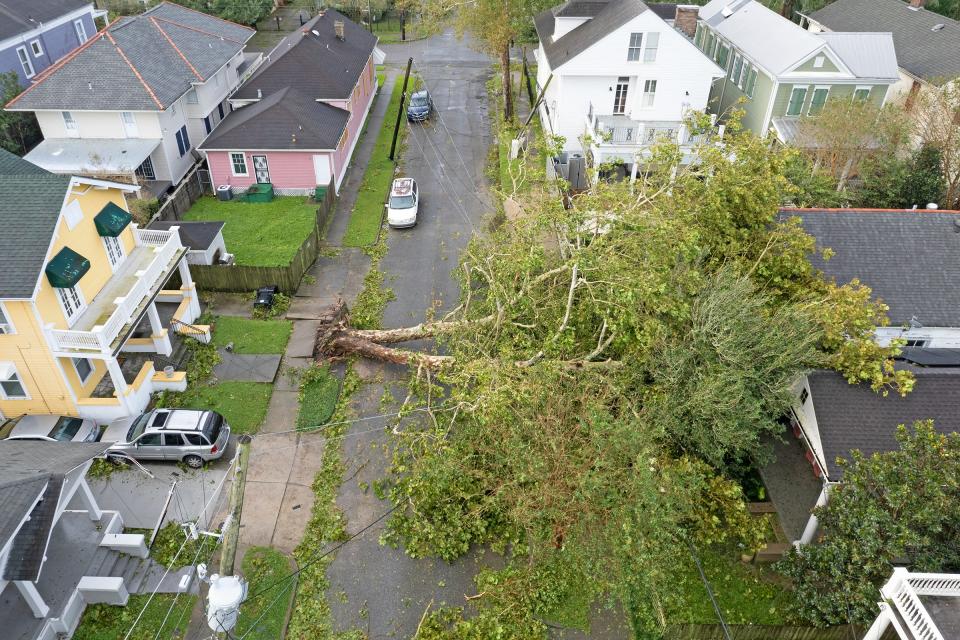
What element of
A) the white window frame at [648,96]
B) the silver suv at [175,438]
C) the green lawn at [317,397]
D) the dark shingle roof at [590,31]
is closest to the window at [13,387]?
the silver suv at [175,438]

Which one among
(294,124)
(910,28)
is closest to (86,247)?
(294,124)

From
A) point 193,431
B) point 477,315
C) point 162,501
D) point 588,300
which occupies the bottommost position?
point 162,501

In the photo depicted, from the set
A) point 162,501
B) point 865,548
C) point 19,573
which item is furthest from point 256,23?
point 865,548

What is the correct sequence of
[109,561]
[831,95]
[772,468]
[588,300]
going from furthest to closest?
[831,95], [772,468], [588,300], [109,561]

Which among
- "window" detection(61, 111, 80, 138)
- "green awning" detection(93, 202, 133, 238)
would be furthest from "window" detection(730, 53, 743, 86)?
"window" detection(61, 111, 80, 138)

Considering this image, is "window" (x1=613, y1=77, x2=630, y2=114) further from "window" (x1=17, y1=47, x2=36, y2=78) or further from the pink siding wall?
"window" (x1=17, y1=47, x2=36, y2=78)

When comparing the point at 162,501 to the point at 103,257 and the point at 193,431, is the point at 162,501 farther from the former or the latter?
the point at 103,257

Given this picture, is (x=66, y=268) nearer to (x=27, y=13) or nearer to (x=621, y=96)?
(x=621, y=96)
